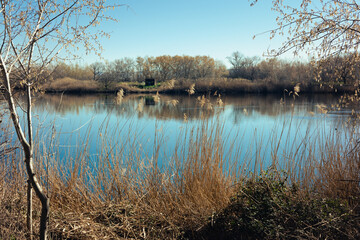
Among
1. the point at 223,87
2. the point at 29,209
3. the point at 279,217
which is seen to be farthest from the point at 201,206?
the point at 223,87

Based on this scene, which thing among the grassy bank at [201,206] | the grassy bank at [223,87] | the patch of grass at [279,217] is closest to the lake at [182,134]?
the grassy bank at [201,206]

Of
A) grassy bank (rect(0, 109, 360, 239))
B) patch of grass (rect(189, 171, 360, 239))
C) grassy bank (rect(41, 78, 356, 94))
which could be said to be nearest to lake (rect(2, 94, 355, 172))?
grassy bank (rect(0, 109, 360, 239))

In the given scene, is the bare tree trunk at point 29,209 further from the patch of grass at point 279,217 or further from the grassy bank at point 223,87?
the grassy bank at point 223,87

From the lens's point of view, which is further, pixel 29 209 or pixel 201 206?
pixel 201 206

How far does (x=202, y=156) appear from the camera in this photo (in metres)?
3.58

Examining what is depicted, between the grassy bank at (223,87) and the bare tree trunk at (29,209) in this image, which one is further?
the grassy bank at (223,87)

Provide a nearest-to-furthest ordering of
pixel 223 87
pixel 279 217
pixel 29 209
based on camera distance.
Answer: pixel 29 209
pixel 279 217
pixel 223 87

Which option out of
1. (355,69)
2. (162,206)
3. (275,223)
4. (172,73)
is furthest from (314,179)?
(172,73)

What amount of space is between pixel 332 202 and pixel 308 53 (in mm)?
2041

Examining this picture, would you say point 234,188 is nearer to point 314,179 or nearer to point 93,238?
point 314,179

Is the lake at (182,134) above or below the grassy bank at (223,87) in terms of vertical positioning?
below

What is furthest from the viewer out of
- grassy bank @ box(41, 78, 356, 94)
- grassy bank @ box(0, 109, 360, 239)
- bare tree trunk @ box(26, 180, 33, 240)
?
grassy bank @ box(41, 78, 356, 94)

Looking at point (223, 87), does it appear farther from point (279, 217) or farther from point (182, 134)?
point (279, 217)

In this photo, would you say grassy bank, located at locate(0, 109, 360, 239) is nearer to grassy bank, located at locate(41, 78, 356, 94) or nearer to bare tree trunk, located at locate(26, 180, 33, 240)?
bare tree trunk, located at locate(26, 180, 33, 240)
